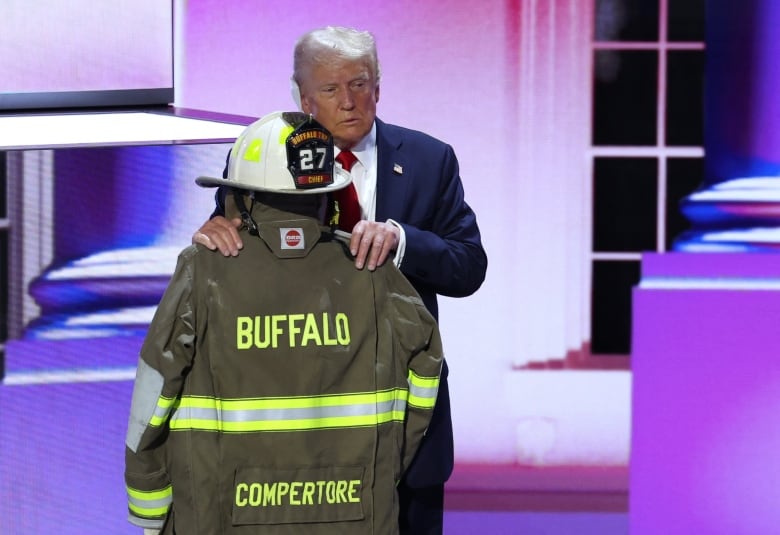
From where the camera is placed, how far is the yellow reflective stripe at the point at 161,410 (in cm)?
209

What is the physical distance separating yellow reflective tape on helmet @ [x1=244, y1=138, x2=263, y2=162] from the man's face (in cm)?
37

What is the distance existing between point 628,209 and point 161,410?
2.26 metres

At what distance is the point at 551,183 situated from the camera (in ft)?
13.0

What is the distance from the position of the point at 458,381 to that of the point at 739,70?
4.24 ft

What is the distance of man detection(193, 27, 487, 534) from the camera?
245 cm

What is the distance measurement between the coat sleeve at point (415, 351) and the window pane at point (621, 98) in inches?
75.8

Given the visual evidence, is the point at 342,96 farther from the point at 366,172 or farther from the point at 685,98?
the point at 685,98

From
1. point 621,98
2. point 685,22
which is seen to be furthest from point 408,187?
point 685,22

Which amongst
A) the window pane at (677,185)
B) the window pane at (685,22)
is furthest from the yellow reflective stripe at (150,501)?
the window pane at (685,22)

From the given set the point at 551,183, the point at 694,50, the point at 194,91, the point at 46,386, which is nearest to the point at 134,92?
the point at 194,91

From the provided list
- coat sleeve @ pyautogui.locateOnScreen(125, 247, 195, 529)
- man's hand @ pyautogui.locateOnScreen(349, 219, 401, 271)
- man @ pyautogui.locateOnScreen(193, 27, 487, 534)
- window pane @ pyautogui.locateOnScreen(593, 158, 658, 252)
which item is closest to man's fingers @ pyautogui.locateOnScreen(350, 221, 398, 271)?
man's hand @ pyautogui.locateOnScreen(349, 219, 401, 271)

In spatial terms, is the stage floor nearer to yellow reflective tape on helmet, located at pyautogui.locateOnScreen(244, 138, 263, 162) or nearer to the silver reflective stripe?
the silver reflective stripe

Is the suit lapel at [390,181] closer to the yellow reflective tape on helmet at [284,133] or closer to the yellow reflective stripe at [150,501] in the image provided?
the yellow reflective tape on helmet at [284,133]

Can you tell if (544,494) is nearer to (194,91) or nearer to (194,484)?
(194,91)
